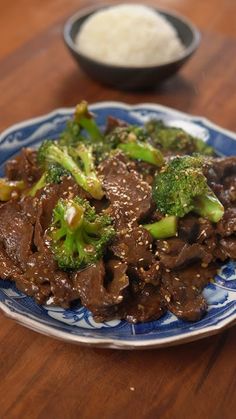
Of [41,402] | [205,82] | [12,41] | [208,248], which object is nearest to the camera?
[41,402]

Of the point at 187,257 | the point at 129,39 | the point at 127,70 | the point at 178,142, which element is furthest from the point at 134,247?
the point at 129,39

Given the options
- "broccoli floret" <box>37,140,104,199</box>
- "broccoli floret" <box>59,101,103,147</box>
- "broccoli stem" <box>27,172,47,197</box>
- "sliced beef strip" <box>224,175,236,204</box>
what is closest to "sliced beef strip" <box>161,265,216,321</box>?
"sliced beef strip" <box>224,175,236,204</box>

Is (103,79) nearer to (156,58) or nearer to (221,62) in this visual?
(156,58)

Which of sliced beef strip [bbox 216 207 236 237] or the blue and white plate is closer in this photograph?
the blue and white plate

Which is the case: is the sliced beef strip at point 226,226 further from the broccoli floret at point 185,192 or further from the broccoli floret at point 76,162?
the broccoli floret at point 76,162

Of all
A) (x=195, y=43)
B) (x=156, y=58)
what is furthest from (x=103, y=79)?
(x=195, y=43)

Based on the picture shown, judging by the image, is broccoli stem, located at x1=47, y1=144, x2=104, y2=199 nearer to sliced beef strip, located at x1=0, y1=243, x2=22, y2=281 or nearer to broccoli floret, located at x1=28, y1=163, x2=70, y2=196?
broccoli floret, located at x1=28, y1=163, x2=70, y2=196

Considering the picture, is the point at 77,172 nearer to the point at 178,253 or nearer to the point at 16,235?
the point at 16,235
